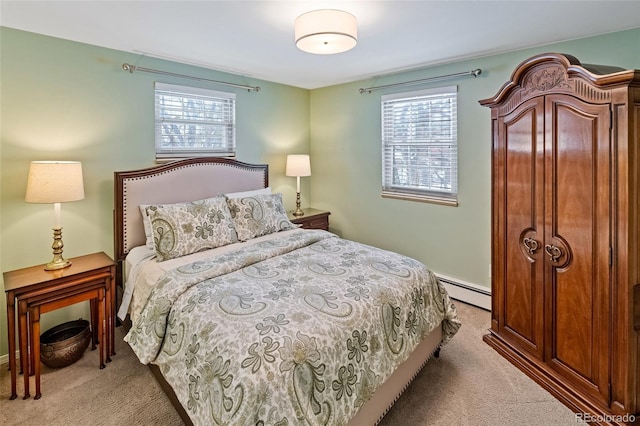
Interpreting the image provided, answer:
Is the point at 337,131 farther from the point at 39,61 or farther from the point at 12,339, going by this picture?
the point at 12,339

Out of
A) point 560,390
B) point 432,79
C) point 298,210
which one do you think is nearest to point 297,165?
point 298,210

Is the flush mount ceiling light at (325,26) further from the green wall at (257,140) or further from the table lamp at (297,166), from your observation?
the table lamp at (297,166)

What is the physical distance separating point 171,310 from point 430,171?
2.80m

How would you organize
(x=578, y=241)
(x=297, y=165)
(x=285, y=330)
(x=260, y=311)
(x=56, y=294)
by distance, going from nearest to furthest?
(x=285, y=330), (x=260, y=311), (x=578, y=241), (x=56, y=294), (x=297, y=165)

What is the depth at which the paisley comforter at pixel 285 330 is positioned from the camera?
52.2 inches

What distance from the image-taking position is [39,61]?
2.45 m

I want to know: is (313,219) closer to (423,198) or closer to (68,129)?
(423,198)

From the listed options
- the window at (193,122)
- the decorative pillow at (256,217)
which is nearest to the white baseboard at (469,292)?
the decorative pillow at (256,217)

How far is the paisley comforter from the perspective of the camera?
4.35ft

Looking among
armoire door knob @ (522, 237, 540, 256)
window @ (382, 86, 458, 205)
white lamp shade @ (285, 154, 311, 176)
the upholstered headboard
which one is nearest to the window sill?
window @ (382, 86, 458, 205)

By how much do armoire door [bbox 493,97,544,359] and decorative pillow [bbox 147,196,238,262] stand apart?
2155mm

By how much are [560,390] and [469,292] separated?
136cm

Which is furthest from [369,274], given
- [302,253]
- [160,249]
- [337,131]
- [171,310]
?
[337,131]

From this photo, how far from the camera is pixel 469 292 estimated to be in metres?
3.33
